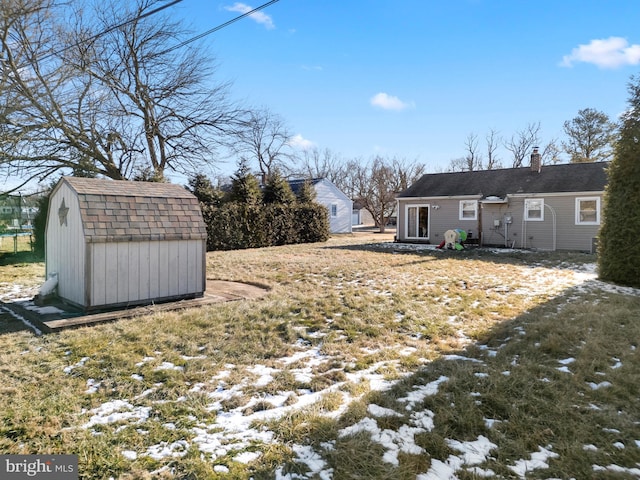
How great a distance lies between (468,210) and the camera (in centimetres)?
1762

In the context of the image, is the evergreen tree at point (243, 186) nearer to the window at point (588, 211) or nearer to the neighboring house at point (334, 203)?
the neighboring house at point (334, 203)

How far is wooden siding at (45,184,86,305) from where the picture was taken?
18.1 ft

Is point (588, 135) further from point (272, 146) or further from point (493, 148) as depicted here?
point (272, 146)

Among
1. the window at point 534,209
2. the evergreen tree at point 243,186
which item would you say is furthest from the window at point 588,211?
the evergreen tree at point 243,186

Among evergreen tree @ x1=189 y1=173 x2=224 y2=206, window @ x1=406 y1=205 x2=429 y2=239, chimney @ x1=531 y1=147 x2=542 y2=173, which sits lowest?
window @ x1=406 y1=205 x2=429 y2=239

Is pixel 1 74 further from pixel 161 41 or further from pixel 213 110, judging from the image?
pixel 213 110

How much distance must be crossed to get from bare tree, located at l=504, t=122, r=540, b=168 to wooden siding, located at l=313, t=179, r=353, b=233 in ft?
56.9

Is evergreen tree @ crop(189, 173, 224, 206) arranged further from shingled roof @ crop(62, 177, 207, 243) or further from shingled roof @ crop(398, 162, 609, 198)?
shingled roof @ crop(62, 177, 207, 243)

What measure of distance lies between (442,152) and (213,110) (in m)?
28.2

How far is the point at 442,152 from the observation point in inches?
1591

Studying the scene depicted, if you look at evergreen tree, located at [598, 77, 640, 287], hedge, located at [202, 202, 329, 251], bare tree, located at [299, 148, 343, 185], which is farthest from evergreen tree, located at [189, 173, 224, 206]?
bare tree, located at [299, 148, 343, 185]

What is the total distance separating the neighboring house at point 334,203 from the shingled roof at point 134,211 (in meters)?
22.6

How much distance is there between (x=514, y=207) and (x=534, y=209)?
2.46 feet

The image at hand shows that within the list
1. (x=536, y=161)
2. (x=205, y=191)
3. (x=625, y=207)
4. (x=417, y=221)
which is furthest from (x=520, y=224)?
(x=205, y=191)
